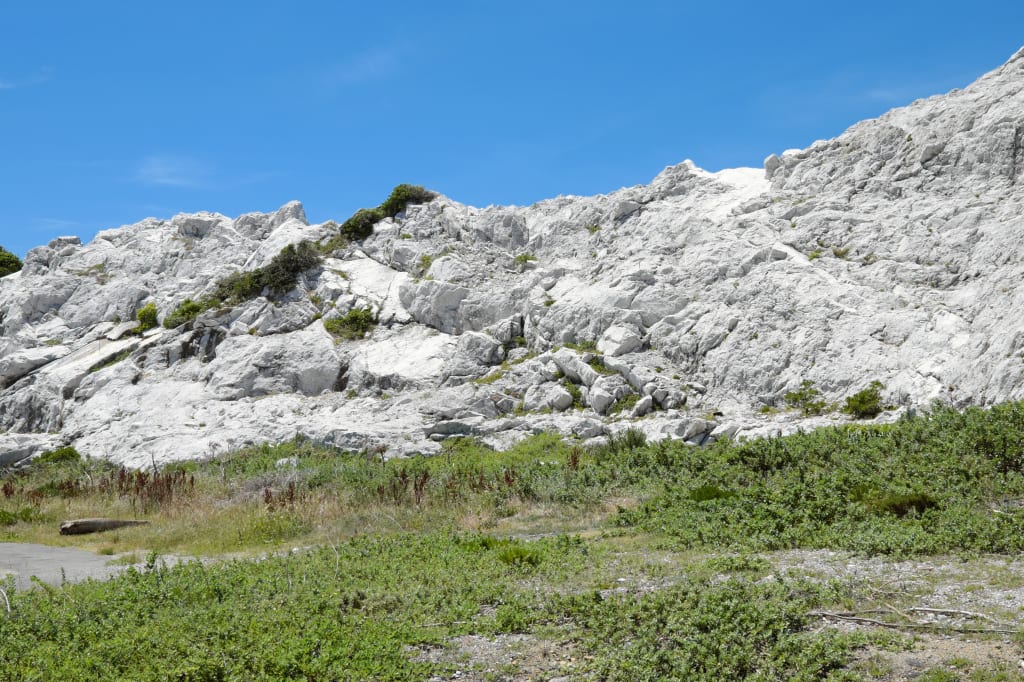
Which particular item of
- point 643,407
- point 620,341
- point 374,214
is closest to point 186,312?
point 374,214

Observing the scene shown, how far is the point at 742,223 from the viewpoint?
36.8m

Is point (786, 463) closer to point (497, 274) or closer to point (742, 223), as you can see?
point (742, 223)

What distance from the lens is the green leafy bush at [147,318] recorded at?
46.6m

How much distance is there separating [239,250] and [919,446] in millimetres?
48229

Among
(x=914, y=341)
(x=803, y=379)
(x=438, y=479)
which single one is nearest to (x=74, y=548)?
(x=438, y=479)

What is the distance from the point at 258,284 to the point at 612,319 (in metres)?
23.3

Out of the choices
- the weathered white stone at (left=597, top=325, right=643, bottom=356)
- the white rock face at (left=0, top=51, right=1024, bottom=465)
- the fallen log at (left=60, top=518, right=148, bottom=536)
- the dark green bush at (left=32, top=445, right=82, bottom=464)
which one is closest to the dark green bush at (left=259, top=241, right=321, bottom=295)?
the white rock face at (left=0, top=51, right=1024, bottom=465)

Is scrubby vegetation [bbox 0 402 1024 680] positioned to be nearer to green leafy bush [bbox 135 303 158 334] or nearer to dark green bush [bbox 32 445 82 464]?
dark green bush [bbox 32 445 82 464]

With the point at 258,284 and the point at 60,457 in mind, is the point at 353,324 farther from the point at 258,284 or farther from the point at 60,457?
the point at 60,457

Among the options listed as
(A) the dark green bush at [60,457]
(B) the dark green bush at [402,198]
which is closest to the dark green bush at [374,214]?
(B) the dark green bush at [402,198]

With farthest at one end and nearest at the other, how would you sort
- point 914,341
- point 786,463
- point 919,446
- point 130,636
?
point 914,341 < point 786,463 < point 919,446 < point 130,636

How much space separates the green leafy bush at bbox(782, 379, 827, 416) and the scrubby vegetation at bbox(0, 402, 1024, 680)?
624 centimetres

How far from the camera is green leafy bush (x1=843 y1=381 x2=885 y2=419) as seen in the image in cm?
2408

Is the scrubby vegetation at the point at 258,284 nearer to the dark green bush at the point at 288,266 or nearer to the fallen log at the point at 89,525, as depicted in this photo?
the dark green bush at the point at 288,266
